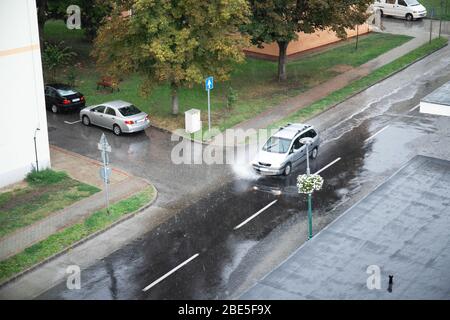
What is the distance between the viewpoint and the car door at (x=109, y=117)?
34.8 metres

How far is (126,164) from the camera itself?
3127 cm

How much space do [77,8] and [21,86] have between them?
1726 centimetres

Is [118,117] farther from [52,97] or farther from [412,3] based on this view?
[412,3]

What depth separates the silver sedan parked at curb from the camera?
112 feet

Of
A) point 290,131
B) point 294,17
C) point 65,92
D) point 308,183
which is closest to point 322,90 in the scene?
point 294,17

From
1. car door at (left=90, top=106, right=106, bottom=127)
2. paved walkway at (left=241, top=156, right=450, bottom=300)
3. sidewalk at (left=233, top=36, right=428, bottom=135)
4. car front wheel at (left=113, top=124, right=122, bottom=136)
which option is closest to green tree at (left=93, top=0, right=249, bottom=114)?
car door at (left=90, top=106, right=106, bottom=127)

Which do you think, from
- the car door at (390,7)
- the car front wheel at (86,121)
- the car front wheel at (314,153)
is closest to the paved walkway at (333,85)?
the car door at (390,7)

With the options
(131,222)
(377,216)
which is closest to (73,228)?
(131,222)

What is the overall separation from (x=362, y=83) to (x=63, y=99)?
17.7 m

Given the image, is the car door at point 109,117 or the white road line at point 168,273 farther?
the car door at point 109,117

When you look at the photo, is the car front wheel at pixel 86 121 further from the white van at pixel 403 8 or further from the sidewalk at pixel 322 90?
the white van at pixel 403 8

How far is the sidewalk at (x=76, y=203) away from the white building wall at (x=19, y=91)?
1.95 meters

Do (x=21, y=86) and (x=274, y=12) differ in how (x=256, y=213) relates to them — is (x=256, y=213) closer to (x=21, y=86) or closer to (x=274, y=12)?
(x=21, y=86)
